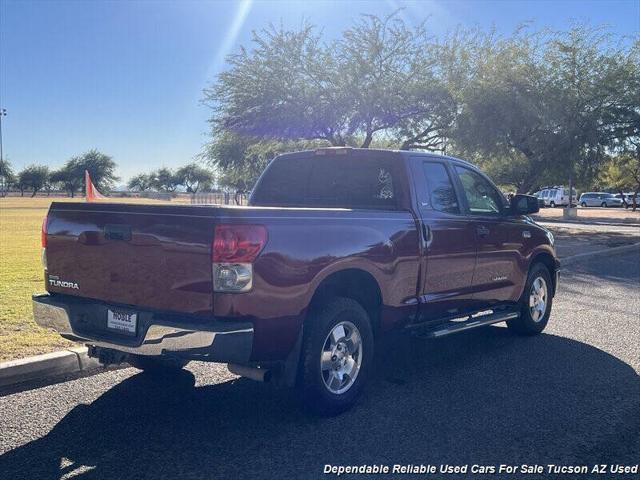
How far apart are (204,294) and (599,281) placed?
9.86 meters

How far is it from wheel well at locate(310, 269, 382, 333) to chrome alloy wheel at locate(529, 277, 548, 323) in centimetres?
286

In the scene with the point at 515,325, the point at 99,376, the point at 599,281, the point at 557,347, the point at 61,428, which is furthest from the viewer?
the point at 599,281

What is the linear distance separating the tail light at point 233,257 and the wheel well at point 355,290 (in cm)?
72

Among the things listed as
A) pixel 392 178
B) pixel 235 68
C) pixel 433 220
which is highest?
pixel 235 68

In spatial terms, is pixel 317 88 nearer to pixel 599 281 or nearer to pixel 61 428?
pixel 599 281

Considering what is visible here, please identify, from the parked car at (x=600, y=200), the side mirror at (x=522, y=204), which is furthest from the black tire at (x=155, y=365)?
the parked car at (x=600, y=200)

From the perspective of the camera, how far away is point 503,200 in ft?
21.4

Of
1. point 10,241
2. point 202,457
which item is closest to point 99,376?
point 202,457

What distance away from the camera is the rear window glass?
5.29 m

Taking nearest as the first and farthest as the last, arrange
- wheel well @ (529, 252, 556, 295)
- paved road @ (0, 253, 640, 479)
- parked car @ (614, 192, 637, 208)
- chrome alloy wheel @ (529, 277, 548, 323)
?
paved road @ (0, 253, 640, 479) → chrome alloy wheel @ (529, 277, 548, 323) → wheel well @ (529, 252, 556, 295) → parked car @ (614, 192, 637, 208)

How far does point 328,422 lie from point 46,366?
2.55 metres

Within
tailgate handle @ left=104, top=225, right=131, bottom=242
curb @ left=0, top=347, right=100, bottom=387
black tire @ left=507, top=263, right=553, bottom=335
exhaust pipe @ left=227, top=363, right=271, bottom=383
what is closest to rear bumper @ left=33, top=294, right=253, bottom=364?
exhaust pipe @ left=227, top=363, right=271, bottom=383

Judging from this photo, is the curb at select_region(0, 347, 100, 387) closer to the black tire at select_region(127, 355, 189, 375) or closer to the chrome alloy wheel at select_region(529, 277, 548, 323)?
the black tire at select_region(127, 355, 189, 375)

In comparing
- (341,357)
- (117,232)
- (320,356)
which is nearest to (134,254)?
(117,232)
